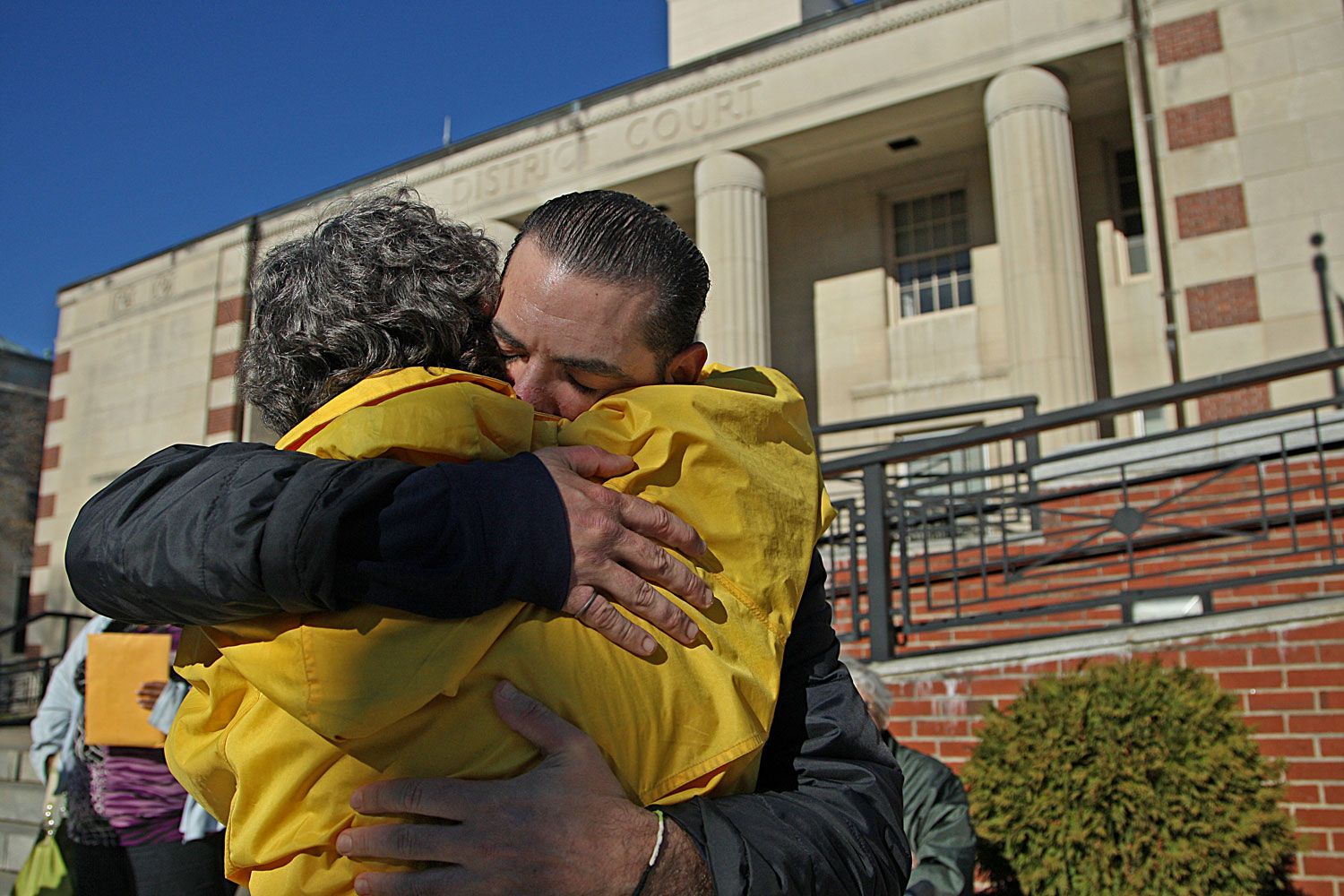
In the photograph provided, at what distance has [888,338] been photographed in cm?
1559

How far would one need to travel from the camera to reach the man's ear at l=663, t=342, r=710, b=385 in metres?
1.62

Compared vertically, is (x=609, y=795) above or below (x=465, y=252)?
below

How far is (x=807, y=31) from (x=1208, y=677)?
11.5 m

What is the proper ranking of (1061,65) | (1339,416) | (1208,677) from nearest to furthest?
(1208,677)
(1339,416)
(1061,65)

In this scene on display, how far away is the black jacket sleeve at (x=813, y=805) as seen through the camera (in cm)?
126

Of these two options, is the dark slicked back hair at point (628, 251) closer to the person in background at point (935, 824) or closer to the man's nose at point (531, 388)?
the man's nose at point (531, 388)

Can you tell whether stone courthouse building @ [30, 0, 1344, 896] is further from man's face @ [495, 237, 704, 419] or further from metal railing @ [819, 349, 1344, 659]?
man's face @ [495, 237, 704, 419]

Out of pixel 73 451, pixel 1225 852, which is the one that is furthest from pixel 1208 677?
pixel 73 451

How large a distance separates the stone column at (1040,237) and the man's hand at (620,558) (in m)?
11.0

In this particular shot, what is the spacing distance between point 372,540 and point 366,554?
18 mm

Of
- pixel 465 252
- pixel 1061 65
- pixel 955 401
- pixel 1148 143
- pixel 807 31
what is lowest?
pixel 465 252

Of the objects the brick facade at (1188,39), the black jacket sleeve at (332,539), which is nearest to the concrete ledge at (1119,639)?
the black jacket sleeve at (332,539)

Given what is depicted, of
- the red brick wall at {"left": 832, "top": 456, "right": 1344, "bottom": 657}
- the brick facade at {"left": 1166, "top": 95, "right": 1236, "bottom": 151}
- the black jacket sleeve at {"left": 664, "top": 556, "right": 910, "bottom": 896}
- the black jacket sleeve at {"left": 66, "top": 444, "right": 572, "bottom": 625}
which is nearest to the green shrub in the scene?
the red brick wall at {"left": 832, "top": 456, "right": 1344, "bottom": 657}

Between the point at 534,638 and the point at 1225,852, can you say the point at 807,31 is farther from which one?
the point at 534,638
